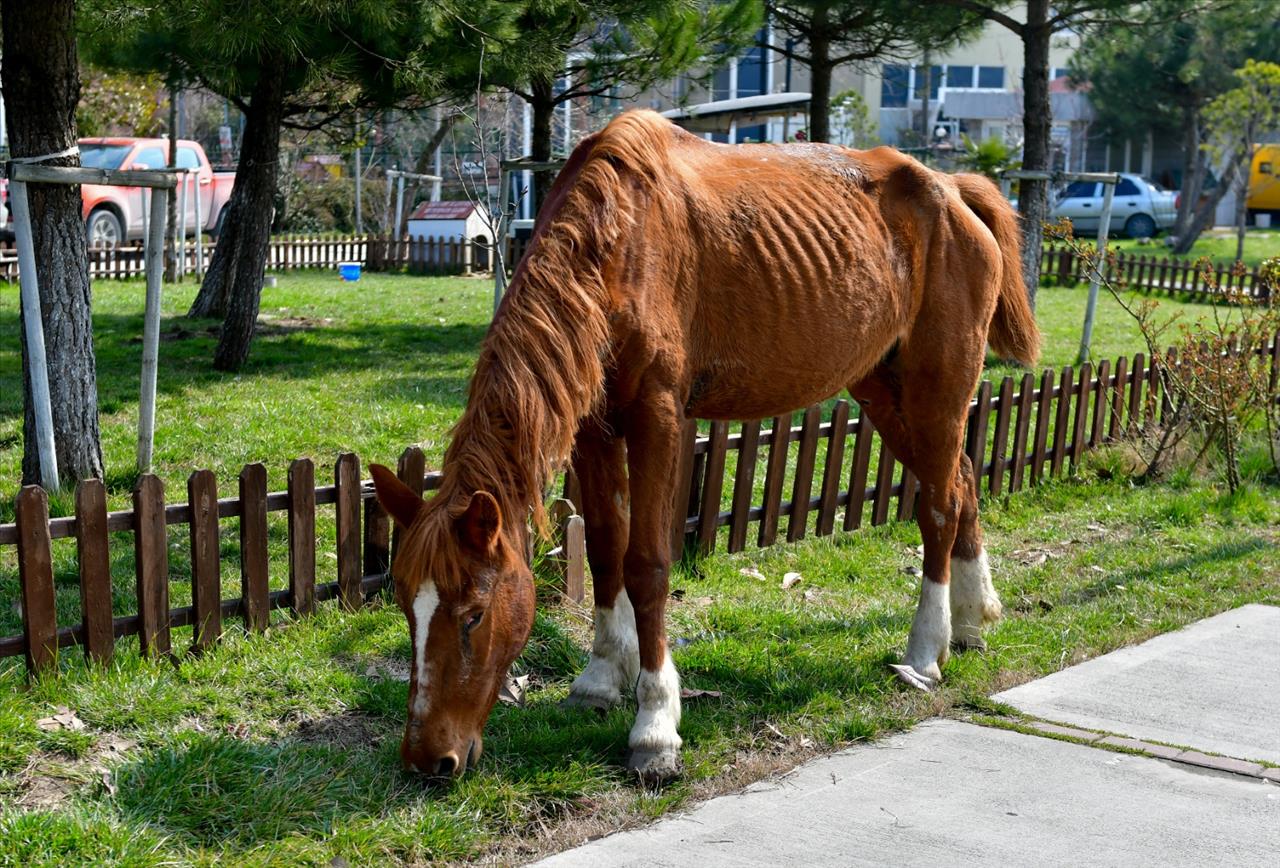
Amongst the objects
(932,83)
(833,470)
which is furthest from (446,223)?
(932,83)

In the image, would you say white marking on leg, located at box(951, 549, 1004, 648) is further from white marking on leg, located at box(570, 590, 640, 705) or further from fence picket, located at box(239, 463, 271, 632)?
fence picket, located at box(239, 463, 271, 632)

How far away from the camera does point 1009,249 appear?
6234mm

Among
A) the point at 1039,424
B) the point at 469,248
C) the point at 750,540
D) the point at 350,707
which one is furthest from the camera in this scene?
the point at 469,248

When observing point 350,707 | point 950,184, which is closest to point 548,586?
point 350,707

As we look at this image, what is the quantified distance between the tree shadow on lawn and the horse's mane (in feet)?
17.5

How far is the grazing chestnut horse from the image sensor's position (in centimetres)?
388

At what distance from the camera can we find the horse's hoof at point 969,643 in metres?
5.81

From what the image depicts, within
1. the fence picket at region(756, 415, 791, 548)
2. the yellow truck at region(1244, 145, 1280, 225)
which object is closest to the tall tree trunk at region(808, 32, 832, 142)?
the fence picket at region(756, 415, 791, 548)

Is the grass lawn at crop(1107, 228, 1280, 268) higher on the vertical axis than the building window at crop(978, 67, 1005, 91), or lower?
lower

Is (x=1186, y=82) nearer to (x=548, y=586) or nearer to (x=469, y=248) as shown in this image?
(x=469, y=248)

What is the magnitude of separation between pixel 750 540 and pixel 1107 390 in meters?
3.67

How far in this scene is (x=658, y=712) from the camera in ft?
14.6

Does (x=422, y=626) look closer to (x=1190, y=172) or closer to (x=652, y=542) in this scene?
(x=652, y=542)

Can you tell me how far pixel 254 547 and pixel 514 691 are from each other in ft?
4.07
